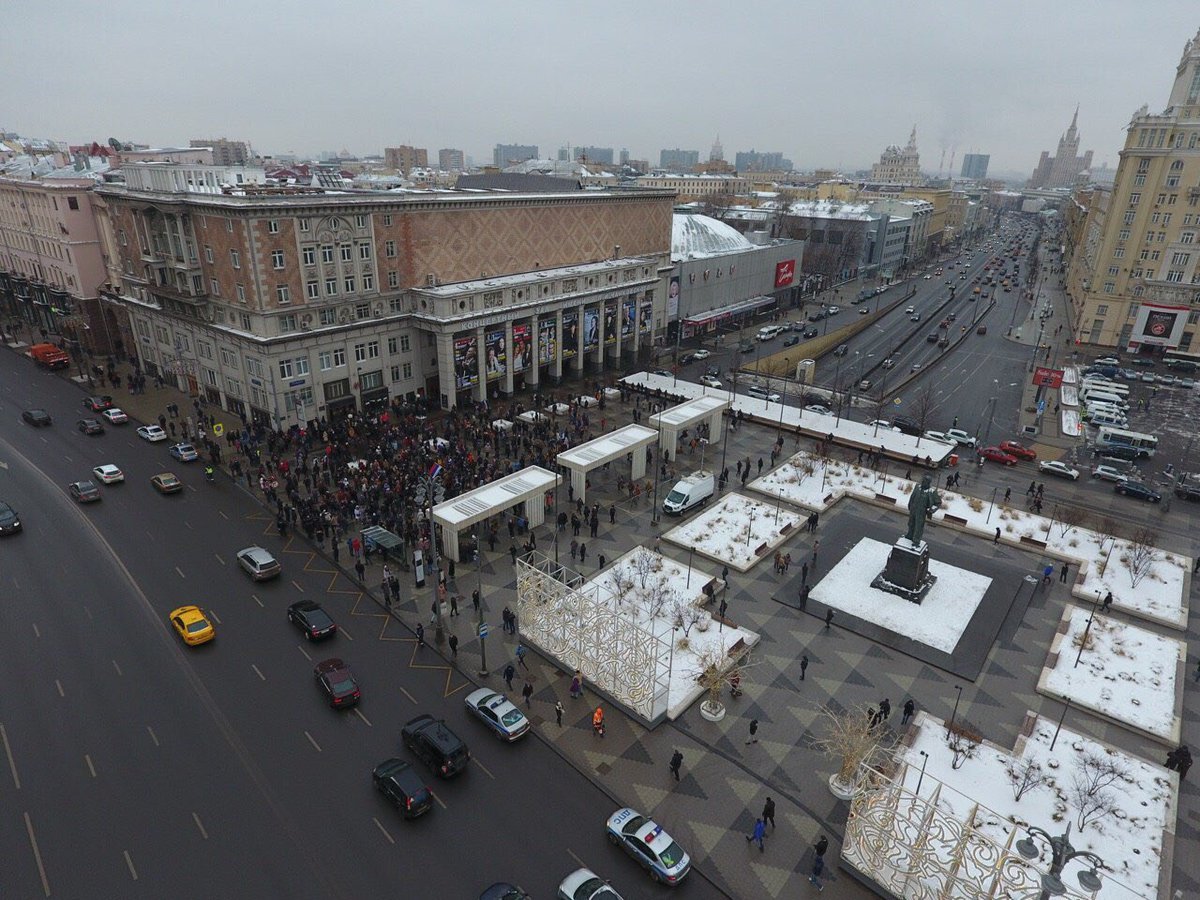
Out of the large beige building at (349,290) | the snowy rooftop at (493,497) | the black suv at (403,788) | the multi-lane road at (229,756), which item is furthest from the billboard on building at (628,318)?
the black suv at (403,788)

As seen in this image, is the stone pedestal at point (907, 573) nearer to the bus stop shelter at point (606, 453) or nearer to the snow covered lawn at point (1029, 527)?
the snow covered lawn at point (1029, 527)

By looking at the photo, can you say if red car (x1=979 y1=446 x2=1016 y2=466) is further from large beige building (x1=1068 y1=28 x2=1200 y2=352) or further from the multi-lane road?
large beige building (x1=1068 y1=28 x2=1200 y2=352)

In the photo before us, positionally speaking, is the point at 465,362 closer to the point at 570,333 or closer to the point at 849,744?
the point at 570,333

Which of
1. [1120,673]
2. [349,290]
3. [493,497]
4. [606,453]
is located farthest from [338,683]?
[349,290]

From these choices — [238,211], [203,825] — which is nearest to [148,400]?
[238,211]

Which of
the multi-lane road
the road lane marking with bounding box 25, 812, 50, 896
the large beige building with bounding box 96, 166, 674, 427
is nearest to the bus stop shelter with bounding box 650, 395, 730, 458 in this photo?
the large beige building with bounding box 96, 166, 674, 427
